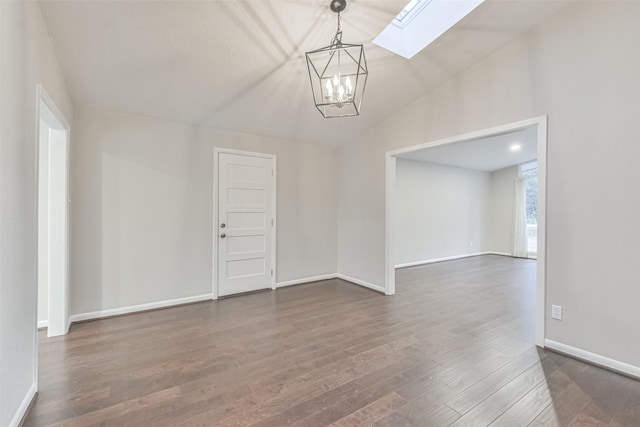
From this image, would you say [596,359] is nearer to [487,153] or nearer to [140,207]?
[140,207]

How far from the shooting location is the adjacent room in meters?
1.84

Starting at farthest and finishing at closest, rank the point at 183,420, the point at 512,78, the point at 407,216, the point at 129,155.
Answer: the point at 407,216
the point at 129,155
the point at 512,78
the point at 183,420

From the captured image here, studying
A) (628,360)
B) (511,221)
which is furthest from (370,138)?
(511,221)

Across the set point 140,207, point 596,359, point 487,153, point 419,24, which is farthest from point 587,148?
point 140,207

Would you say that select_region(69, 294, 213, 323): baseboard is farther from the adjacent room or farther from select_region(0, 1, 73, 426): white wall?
select_region(0, 1, 73, 426): white wall

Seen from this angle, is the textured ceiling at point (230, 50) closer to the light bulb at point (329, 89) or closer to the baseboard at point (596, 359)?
the light bulb at point (329, 89)

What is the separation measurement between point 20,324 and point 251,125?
315 centimetres

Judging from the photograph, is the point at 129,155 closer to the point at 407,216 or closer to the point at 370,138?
the point at 370,138

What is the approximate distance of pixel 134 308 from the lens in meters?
3.44

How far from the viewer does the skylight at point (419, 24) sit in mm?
2680

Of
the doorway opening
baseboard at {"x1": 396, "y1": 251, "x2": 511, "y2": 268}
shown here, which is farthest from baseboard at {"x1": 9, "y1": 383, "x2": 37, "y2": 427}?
baseboard at {"x1": 396, "y1": 251, "x2": 511, "y2": 268}

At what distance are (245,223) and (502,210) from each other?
7.55m

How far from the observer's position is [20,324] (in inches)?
67.7

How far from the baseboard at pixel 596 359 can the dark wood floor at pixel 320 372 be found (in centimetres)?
9
